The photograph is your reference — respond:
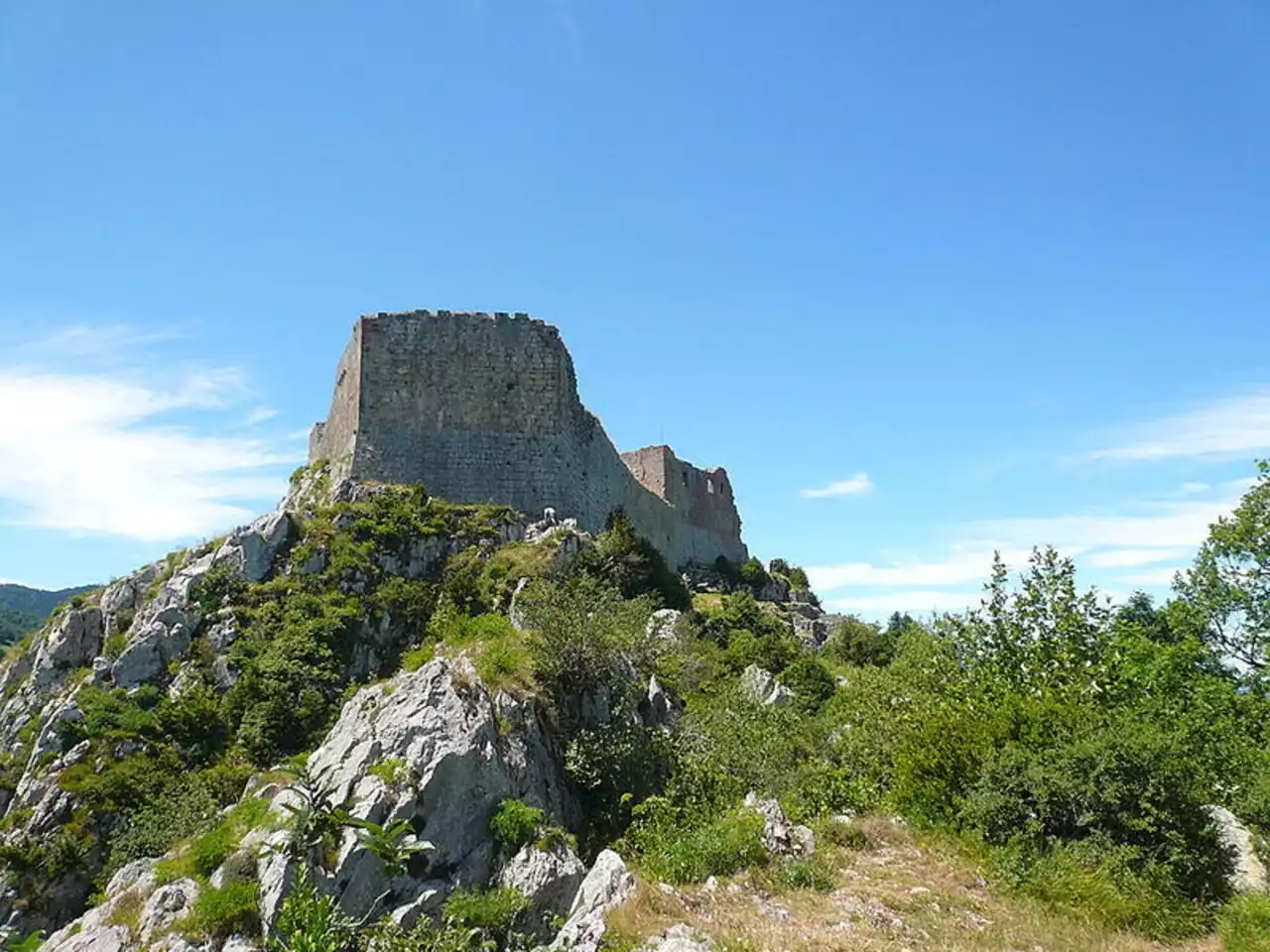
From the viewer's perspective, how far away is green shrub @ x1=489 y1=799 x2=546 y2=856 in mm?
15273

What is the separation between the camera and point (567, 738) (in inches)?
754

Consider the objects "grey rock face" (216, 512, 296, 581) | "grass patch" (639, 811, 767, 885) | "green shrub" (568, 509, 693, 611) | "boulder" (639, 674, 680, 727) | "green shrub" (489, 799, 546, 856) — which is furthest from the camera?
"grey rock face" (216, 512, 296, 581)

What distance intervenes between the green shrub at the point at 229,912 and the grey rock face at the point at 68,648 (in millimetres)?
18006

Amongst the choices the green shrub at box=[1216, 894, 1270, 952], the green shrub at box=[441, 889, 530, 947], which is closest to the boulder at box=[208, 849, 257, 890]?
the green shrub at box=[441, 889, 530, 947]

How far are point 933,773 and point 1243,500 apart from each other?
17887 millimetres

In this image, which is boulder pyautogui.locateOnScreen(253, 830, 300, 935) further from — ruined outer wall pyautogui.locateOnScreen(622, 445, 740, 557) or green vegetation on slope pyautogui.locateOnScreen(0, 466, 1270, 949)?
ruined outer wall pyautogui.locateOnScreen(622, 445, 740, 557)

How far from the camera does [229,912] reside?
14.5 metres

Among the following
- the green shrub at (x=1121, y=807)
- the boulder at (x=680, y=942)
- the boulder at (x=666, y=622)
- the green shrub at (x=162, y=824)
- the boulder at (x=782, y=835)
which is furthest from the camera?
the boulder at (x=666, y=622)

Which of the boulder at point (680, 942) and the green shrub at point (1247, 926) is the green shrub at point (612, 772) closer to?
the boulder at point (680, 942)

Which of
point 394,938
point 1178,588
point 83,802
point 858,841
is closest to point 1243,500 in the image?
point 1178,588

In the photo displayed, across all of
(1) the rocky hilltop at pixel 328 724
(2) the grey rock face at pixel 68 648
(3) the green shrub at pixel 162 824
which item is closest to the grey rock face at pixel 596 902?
(1) the rocky hilltop at pixel 328 724

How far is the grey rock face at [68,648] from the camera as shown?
28609 millimetres

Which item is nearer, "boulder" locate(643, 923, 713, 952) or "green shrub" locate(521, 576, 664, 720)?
"boulder" locate(643, 923, 713, 952)

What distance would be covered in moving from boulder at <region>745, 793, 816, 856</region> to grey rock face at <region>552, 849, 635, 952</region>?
8.70ft
